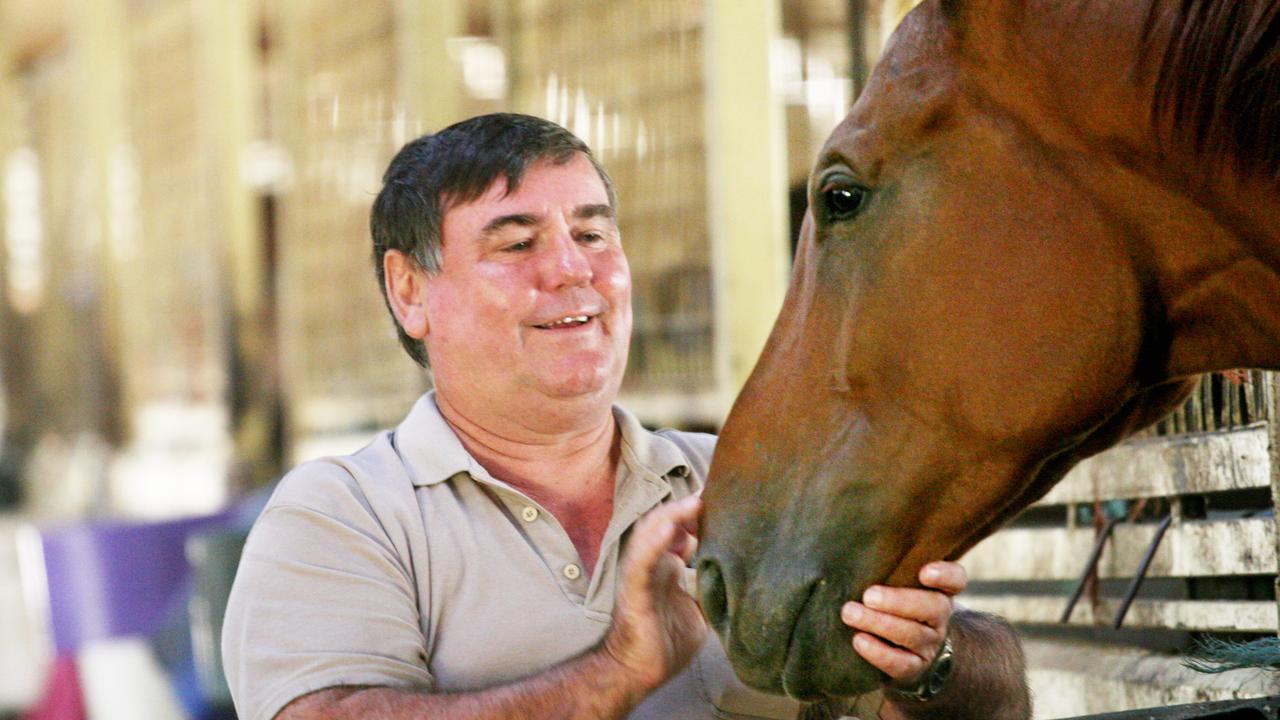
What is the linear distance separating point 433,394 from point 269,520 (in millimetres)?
345

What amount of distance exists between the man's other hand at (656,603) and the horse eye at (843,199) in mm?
318

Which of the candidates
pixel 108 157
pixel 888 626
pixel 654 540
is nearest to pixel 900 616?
pixel 888 626

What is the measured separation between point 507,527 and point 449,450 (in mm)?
121

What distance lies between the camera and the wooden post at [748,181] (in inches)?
135

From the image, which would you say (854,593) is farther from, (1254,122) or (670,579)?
(1254,122)

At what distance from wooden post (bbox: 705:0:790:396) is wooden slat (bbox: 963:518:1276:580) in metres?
0.86

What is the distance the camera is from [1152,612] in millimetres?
2211

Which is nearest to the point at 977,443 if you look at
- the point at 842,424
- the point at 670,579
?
the point at 842,424

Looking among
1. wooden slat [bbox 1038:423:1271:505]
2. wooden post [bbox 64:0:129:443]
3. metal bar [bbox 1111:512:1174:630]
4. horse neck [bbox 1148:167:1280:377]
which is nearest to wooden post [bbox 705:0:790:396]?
wooden slat [bbox 1038:423:1271:505]

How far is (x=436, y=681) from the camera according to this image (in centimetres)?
169

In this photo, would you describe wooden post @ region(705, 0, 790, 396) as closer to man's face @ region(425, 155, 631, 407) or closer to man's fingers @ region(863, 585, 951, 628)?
man's face @ region(425, 155, 631, 407)

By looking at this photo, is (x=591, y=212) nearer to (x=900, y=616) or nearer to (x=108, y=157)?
(x=900, y=616)

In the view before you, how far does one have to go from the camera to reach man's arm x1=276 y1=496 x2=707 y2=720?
1.52 m

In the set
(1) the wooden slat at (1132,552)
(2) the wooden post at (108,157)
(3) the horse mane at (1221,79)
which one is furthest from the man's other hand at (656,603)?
(2) the wooden post at (108,157)
